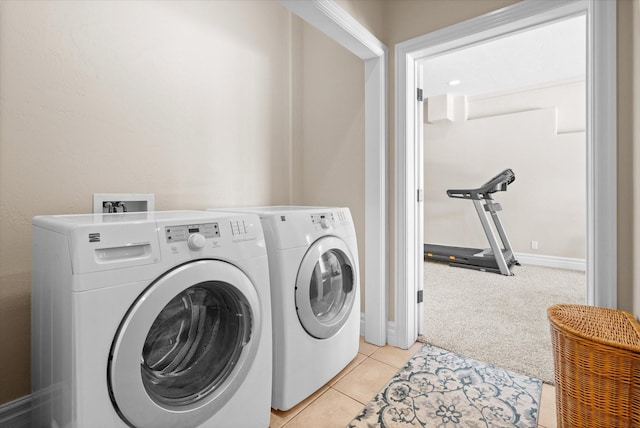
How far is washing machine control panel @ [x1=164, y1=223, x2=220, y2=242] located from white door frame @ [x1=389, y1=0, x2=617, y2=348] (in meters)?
1.31

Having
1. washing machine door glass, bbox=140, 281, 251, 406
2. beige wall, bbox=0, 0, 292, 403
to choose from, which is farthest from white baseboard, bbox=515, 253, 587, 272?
washing machine door glass, bbox=140, 281, 251, 406

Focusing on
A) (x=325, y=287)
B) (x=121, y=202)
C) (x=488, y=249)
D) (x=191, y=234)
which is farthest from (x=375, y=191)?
(x=488, y=249)

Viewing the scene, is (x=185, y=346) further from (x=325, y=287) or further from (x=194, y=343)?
(x=325, y=287)

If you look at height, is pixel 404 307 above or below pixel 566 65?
below

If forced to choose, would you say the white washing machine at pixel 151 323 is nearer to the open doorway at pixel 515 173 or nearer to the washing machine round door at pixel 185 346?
the washing machine round door at pixel 185 346

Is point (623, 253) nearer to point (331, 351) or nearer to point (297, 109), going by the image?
point (331, 351)

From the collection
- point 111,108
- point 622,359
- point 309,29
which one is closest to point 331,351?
point 622,359

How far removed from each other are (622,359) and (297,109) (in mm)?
2278

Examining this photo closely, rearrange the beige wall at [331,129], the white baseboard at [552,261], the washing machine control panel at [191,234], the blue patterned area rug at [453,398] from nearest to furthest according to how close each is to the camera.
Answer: the washing machine control panel at [191,234], the blue patterned area rug at [453,398], the beige wall at [331,129], the white baseboard at [552,261]

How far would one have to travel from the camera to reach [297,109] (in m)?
2.46

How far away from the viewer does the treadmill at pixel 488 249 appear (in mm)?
3859

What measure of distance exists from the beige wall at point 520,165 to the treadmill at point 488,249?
1.72ft

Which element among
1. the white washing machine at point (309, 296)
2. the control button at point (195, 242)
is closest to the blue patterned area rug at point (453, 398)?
the white washing machine at point (309, 296)

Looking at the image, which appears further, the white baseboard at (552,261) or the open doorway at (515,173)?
the white baseboard at (552,261)
